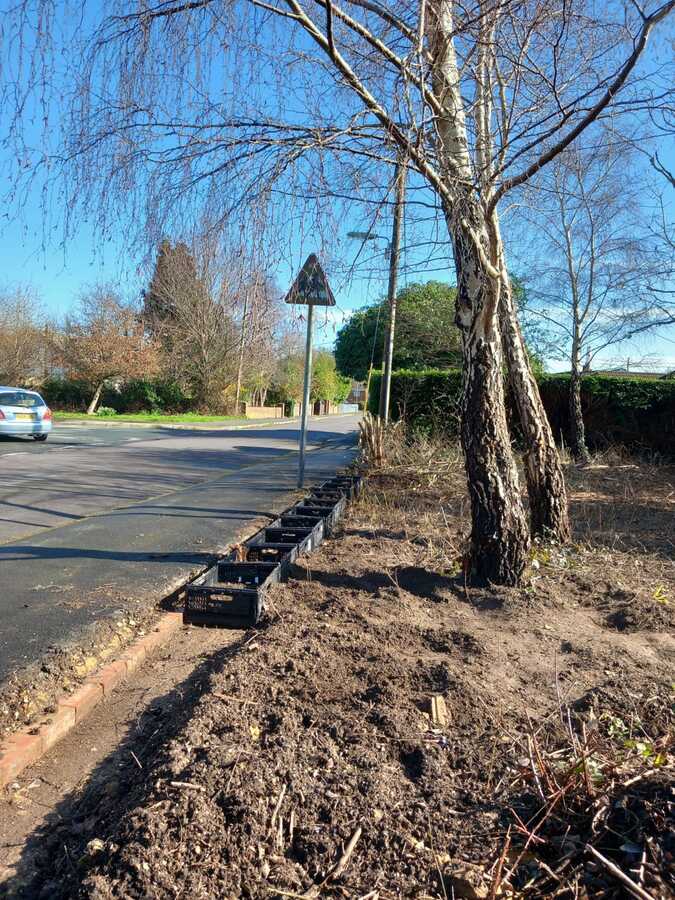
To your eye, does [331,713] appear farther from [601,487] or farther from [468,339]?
[601,487]

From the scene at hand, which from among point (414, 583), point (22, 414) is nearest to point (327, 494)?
point (414, 583)

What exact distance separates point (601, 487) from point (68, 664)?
870 cm

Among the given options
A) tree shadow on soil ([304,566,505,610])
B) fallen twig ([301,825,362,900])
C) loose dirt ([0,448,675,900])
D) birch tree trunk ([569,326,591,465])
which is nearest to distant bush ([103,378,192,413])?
birch tree trunk ([569,326,591,465])

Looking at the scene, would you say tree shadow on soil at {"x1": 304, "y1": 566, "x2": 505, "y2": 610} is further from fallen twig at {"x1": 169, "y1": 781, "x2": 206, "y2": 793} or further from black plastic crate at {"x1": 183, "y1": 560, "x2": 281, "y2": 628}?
fallen twig at {"x1": 169, "y1": 781, "x2": 206, "y2": 793}

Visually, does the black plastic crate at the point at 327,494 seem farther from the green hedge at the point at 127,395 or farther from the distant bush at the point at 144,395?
the distant bush at the point at 144,395

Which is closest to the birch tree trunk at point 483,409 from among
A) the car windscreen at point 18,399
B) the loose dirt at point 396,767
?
the loose dirt at point 396,767

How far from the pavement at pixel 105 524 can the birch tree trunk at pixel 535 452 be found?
3.04 meters

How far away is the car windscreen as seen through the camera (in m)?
19.3

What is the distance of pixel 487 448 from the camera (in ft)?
16.0

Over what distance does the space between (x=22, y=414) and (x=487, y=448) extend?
56.9 feet

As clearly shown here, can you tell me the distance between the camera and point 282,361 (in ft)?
164

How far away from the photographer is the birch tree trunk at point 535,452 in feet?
20.6

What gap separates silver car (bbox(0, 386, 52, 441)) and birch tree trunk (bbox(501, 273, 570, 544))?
16.3 metres

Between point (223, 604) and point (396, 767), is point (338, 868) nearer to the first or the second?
point (396, 767)
